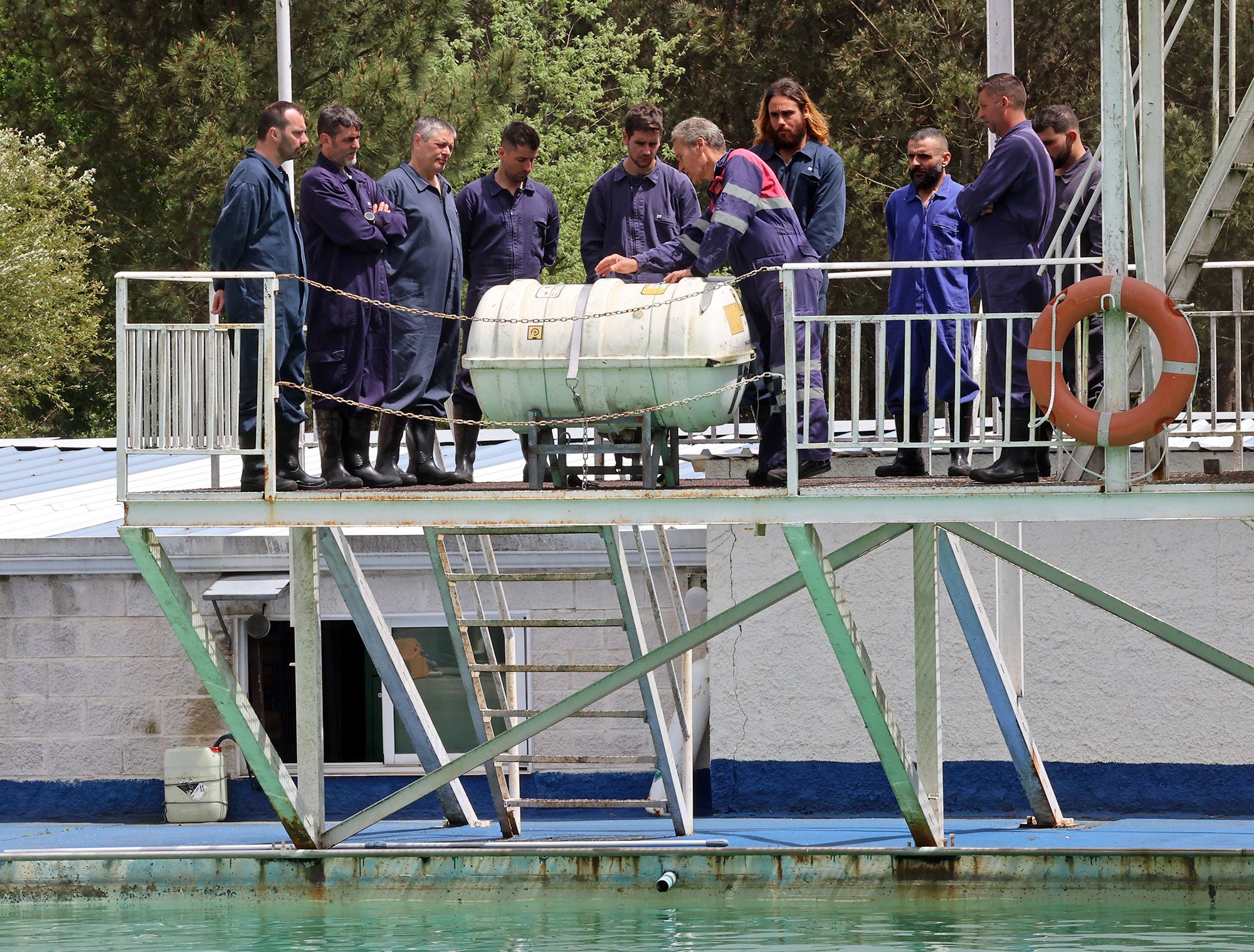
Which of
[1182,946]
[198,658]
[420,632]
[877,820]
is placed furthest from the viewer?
[420,632]

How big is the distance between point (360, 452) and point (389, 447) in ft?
0.57

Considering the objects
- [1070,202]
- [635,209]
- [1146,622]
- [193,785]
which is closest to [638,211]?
[635,209]

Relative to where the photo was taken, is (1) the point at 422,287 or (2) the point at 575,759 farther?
(2) the point at 575,759

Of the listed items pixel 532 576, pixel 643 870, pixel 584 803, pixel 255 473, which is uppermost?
pixel 255 473

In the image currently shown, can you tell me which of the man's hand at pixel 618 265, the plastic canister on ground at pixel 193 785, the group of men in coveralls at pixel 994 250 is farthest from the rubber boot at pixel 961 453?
the plastic canister on ground at pixel 193 785

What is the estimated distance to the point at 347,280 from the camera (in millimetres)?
10047

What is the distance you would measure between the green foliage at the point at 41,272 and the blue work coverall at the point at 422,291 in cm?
2222

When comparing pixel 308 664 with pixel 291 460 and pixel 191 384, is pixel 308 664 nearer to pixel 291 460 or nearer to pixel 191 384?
pixel 291 460

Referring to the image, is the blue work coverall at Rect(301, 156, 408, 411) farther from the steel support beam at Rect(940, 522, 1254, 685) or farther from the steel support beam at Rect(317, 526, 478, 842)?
the steel support beam at Rect(940, 522, 1254, 685)

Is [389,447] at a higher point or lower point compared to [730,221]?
lower

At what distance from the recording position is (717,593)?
13070 mm

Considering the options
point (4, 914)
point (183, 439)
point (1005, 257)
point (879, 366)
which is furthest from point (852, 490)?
point (4, 914)

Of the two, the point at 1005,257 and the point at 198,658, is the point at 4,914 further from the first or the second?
the point at 1005,257

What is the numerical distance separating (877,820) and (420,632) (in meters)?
3.54
